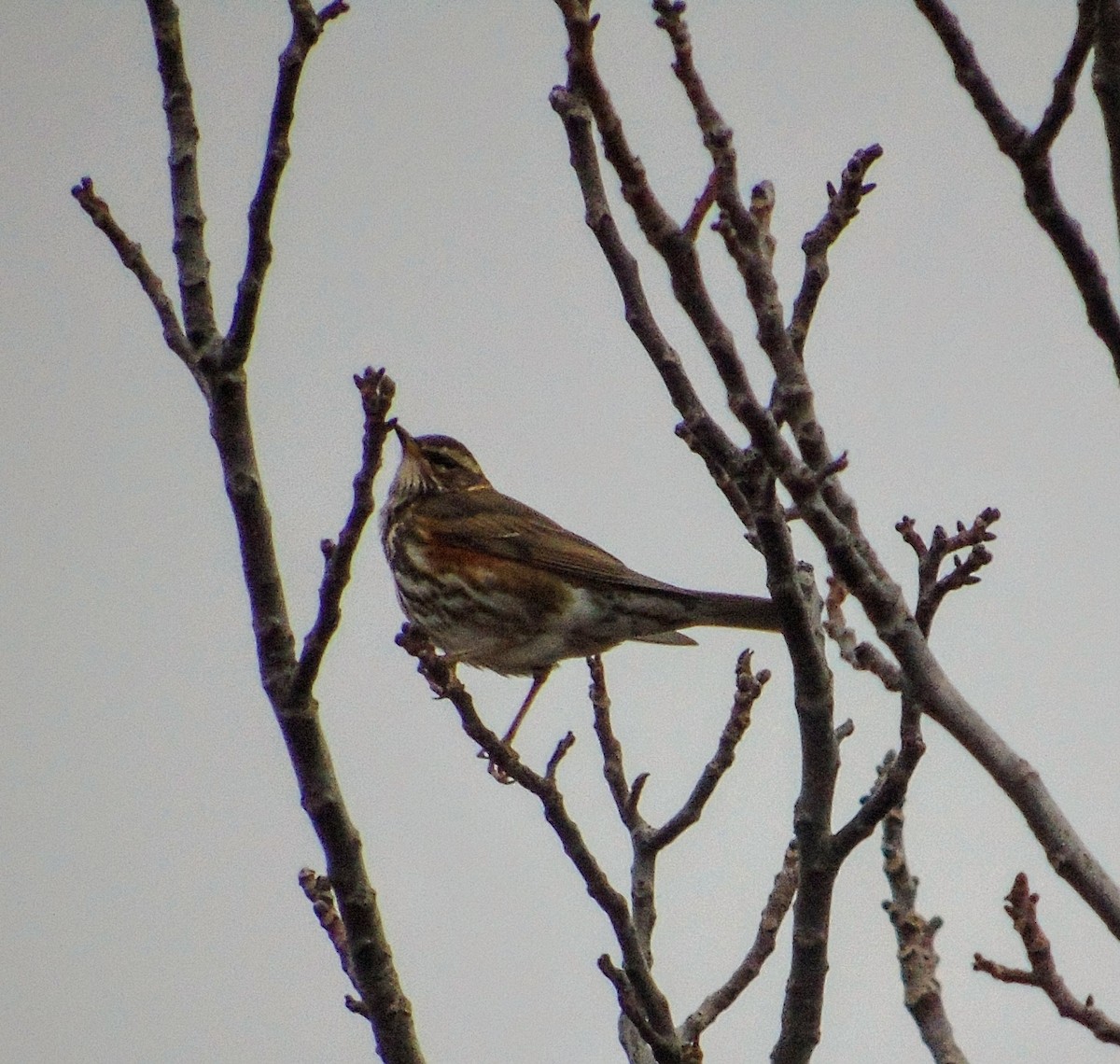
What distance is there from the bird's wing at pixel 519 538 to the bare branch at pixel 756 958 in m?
2.47

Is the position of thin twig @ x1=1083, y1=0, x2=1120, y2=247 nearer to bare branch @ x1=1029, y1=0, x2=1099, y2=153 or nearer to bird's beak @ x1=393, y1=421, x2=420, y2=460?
bare branch @ x1=1029, y1=0, x2=1099, y2=153

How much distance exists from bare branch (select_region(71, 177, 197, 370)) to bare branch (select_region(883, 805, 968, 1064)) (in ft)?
7.19

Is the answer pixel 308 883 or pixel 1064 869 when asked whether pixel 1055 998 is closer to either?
pixel 1064 869

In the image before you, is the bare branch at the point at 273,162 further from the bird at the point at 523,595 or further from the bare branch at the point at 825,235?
the bird at the point at 523,595

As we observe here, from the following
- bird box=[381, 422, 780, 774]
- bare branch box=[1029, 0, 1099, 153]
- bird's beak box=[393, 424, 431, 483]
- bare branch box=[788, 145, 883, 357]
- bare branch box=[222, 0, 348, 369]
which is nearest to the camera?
bare branch box=[1029, 0, 1099, 153]

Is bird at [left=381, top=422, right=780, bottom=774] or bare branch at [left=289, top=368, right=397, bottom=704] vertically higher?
bird at [left=381, top=422, right=780, bottom=774]

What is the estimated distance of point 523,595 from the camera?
7.95m

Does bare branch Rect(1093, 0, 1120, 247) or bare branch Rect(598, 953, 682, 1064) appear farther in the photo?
bare branch Rect(598, 953, 682, 1064)

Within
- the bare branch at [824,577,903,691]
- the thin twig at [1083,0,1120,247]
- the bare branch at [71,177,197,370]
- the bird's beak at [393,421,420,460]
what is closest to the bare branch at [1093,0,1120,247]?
the thin twig at [1083,0,1120,247]

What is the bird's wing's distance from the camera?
7820mm

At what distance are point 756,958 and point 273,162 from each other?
263 centimetres

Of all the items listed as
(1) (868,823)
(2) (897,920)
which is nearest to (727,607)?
(2) (897,920)

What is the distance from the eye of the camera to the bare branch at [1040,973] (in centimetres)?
379

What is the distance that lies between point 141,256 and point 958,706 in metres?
2.26
